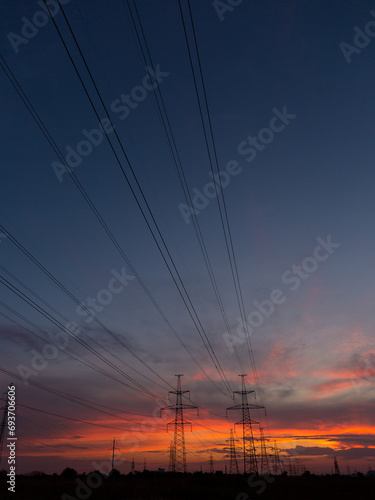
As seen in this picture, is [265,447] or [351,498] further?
[265,447]

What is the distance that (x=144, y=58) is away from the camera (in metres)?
12.0

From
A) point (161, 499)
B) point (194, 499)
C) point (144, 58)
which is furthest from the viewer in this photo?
point (194, 499)

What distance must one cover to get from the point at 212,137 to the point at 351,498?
43.6 metres

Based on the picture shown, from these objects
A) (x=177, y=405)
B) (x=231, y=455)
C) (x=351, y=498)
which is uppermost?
(x=177, y=405)

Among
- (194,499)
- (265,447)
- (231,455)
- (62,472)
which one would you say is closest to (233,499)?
(194,499)

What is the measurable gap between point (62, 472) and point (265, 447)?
54423 mm

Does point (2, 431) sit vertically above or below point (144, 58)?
below

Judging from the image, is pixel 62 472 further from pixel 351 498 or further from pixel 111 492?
pixel 351 498

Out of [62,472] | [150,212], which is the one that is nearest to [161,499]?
[150,212]

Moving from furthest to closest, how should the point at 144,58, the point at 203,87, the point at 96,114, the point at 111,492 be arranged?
1. the point at 111,492
2. the point at 203,87
3. the point at 144,58
4. the point at 96,114

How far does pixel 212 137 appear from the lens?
15.1 meters

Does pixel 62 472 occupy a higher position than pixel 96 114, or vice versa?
pixel 96 114

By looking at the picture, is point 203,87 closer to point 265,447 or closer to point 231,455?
point 231,455

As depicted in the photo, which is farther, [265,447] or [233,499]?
[265,447]
